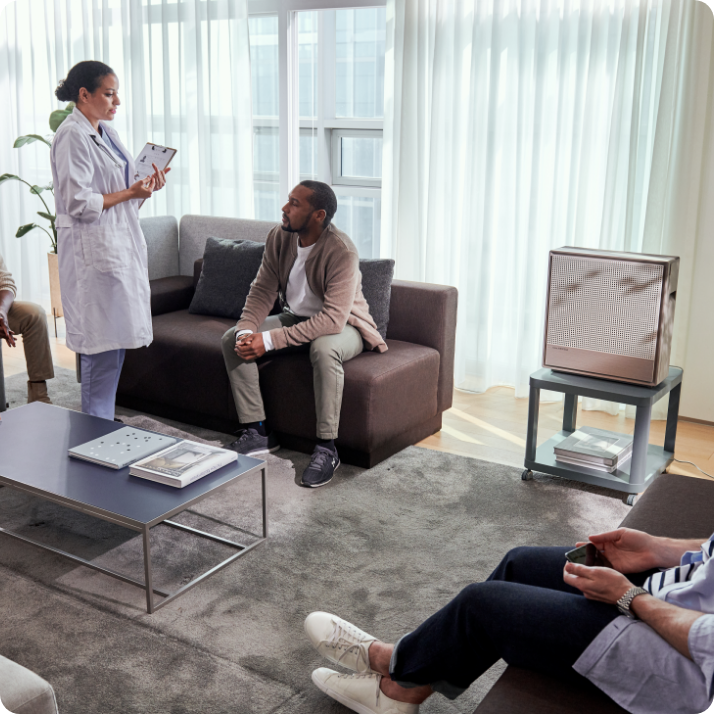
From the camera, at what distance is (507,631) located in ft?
4.65

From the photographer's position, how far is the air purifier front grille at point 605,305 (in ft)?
9.15

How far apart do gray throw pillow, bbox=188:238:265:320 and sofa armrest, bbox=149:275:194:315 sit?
0.15 meters

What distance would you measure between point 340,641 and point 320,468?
4.05ft

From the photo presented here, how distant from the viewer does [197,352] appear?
3.48 metres

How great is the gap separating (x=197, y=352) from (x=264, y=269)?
0.47 metres

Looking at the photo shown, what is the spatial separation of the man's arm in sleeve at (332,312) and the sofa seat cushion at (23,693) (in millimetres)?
1984

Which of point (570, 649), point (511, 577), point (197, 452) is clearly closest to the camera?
point (570, 649)

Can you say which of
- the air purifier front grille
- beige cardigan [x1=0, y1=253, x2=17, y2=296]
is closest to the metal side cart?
the air purifier front grille

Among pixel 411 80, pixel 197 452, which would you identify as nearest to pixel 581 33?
pixel 411 80

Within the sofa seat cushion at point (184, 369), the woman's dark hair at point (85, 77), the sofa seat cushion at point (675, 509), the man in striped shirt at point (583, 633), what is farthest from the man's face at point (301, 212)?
the man in striped shirt at point (583, 633)

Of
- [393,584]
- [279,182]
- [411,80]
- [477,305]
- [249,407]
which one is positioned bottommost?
[393,584]

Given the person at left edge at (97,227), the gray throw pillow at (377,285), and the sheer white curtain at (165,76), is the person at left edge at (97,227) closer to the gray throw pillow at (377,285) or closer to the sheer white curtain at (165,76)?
the gray throw pillow at (377,285)

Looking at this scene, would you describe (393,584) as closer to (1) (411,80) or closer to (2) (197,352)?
(2) (197,352)

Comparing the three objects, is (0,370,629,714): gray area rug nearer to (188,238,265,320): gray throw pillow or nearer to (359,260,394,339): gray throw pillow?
(359,260,394,339): gray throw pillow
